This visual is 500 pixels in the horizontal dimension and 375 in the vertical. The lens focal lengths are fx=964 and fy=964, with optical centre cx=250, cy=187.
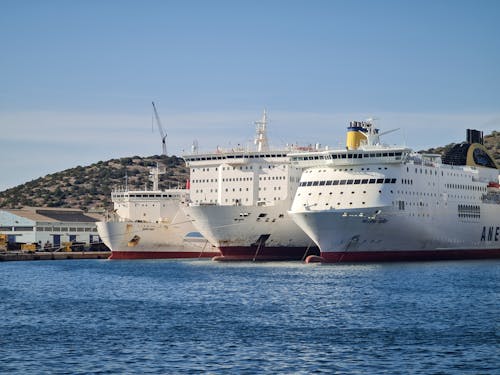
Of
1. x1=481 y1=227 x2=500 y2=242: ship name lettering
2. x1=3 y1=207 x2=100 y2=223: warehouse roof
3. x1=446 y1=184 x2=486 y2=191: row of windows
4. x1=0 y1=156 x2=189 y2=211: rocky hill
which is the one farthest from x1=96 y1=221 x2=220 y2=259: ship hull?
x1=0 y1=156 x2=189 y2=211: rocky hill

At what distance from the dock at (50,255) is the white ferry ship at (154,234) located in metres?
8.20

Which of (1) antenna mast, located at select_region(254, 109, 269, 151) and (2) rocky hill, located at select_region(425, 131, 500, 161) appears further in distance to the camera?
(2) rocky hill, located at select_region(425, 131, 500, 161)

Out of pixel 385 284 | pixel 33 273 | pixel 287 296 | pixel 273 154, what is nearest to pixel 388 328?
pixel 287 296

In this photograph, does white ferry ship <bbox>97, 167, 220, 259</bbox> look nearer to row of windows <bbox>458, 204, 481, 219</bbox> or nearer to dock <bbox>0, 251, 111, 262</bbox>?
dock <bbox>0, 251, 111, 262</bbox>

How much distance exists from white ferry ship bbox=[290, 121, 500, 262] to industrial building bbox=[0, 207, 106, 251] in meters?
41.0

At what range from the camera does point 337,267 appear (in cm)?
6044

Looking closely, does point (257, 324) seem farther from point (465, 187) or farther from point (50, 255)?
point (50, 255)

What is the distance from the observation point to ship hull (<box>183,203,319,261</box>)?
73438mm

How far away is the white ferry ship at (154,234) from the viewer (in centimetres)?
8469

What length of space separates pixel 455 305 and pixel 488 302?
6.56 ft

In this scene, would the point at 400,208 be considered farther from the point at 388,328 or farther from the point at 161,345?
the point at 161,345

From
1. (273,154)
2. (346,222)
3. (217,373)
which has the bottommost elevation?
(217,373)

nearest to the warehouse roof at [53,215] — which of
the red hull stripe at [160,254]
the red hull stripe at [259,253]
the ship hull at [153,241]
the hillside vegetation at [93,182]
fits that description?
the ship hull at [153,241]

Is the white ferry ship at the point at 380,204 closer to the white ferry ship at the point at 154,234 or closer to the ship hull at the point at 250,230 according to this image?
the ship hull at the point at 250,230
